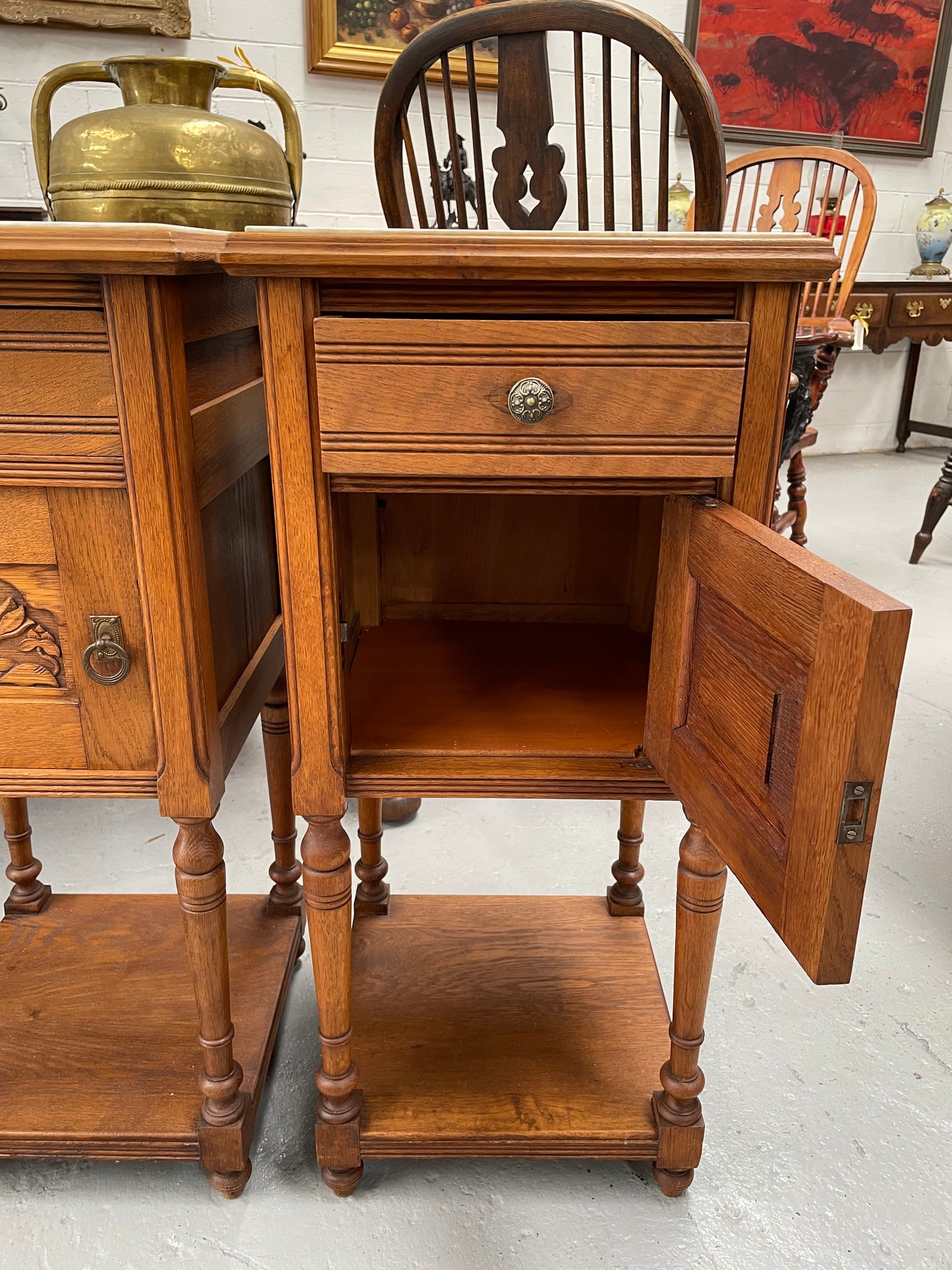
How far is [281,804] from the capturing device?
1.16 meters

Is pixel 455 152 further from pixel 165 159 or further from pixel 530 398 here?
pixel 530 398

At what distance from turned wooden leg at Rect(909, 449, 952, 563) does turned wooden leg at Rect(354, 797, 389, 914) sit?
2113 millimetres

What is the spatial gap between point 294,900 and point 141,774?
1.67 ft

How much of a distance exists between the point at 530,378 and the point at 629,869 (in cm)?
74

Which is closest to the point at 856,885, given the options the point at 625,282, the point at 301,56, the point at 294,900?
the point at 625,282

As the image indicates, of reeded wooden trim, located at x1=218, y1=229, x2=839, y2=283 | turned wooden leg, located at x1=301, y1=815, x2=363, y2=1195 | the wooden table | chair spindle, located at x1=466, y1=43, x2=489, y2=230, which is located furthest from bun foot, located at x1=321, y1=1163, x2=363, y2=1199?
the wooden table

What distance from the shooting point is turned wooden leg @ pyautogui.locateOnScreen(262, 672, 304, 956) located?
1106 millimetres

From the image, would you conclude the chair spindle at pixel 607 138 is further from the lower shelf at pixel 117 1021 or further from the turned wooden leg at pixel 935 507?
the turned wooden leg at pixel 935 507

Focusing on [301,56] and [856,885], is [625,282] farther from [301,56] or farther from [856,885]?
[301,56]

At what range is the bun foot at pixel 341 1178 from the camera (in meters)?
0.90

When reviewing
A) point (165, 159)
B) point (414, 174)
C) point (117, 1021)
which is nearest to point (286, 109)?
point (414, 174)

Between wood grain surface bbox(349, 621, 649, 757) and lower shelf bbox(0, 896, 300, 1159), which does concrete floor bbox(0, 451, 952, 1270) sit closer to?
lower shelf bbox(0, 896, 300, 1159)

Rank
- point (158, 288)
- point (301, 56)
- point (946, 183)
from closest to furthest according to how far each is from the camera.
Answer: point (158, 288) < point (301, 56) < point (946, 183)

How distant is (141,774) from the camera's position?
76 cm
